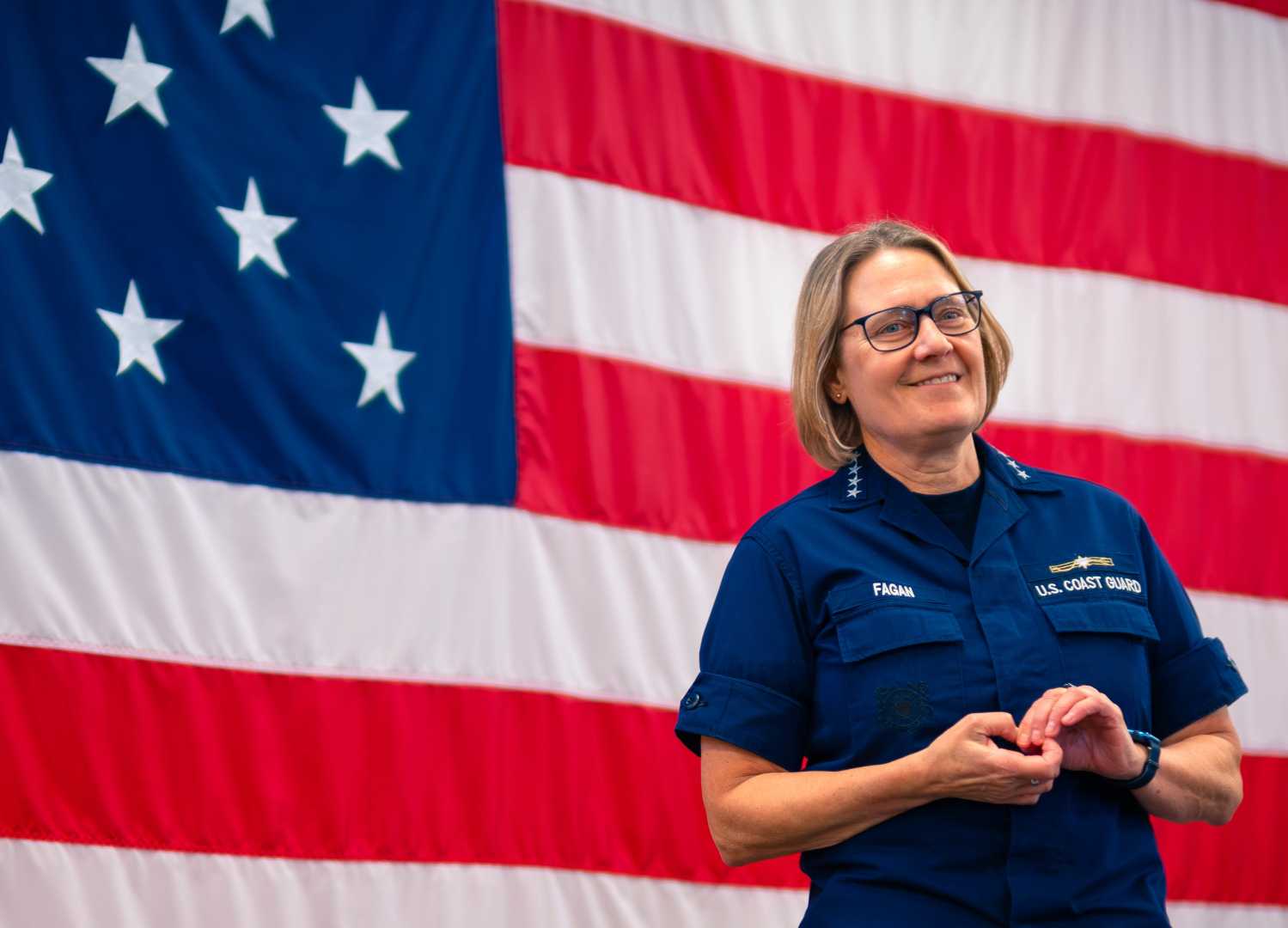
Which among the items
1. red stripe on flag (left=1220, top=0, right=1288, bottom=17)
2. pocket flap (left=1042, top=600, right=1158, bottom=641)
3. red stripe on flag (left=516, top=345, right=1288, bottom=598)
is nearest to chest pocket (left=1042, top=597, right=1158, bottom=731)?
pocket flap (left=1042, top=600, right=1158, bottom=641)

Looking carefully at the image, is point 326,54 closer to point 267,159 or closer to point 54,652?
point 267,159

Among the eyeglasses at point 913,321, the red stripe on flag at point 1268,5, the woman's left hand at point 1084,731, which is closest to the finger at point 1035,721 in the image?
the woman's left hand at point 1084,731

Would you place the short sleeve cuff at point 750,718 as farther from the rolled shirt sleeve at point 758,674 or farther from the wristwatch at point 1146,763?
the wristwatch at point 1146,763

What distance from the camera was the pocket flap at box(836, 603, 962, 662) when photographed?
4.23ft

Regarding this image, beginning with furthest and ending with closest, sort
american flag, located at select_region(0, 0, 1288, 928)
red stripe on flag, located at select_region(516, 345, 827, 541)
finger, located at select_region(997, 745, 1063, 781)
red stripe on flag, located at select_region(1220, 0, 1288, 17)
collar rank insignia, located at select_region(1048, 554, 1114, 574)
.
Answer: red stripe on flag, located at select_region(1220, 0, 1288, 17) → red stripe on flag, located at select_region(516, 345, 827, 541) → american flag, located at select_region(0, 0, 1288, 928) → collar rank insignia, located at select_region(1048, 554, 1114, 574) → finger, located at select_region(997, 745, 1063, 781)

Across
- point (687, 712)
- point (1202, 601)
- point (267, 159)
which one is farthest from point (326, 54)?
point (1202, 601)

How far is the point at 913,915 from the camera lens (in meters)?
1.24

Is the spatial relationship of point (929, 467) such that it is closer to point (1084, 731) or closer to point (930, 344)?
point (930, 344)

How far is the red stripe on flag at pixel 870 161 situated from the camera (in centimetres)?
259

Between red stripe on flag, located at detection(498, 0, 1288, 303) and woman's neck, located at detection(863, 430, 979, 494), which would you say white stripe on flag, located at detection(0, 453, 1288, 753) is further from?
woman's neck, located at detection(863, 430, 979, 494)

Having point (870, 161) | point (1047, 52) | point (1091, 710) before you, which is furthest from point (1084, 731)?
point (1047, 52)

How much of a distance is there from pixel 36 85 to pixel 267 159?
357 mm

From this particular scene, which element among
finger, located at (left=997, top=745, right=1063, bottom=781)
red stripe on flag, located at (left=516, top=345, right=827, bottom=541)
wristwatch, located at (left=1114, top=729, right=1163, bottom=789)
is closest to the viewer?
finger, located at (left=997, top=745, right=1063, bottom=781)

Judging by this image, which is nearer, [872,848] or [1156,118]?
[872,848]
